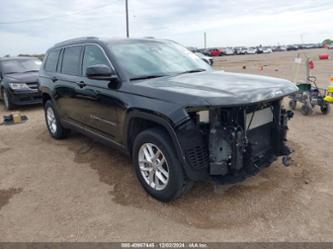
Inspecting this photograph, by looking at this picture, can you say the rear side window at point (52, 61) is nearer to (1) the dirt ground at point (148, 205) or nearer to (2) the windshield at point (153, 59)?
(1) the dirt ground at point (148, 205)

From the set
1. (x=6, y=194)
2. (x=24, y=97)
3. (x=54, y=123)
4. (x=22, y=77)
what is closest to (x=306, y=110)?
(x=54, y=123)

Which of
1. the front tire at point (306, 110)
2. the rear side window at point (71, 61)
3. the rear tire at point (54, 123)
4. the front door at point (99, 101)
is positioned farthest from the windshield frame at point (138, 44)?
the front tire at point (306, 110)

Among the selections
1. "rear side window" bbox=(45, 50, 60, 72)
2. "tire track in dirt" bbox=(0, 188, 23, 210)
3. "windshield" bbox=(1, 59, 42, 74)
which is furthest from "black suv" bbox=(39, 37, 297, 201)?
"windshield" bbox=(1, 59, 42, 74)

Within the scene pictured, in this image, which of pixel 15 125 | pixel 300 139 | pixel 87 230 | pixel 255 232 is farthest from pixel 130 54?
pixel 15 125

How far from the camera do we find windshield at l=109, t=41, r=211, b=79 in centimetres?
367

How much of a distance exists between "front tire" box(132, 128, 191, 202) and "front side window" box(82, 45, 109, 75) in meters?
1.27

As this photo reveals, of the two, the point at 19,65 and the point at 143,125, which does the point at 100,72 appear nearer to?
the point at 143,125

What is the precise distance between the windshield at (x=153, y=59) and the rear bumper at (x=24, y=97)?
246 inches

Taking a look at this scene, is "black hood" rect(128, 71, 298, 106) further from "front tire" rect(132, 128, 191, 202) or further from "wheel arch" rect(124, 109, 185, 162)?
"front tire" rect(132, 128, 191, 202)

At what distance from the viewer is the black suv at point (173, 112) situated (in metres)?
2.80

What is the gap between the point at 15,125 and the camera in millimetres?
7520

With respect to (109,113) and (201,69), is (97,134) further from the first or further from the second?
(201,69)

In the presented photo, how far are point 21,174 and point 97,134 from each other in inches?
51.6

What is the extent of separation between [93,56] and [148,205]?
89.6 inches
